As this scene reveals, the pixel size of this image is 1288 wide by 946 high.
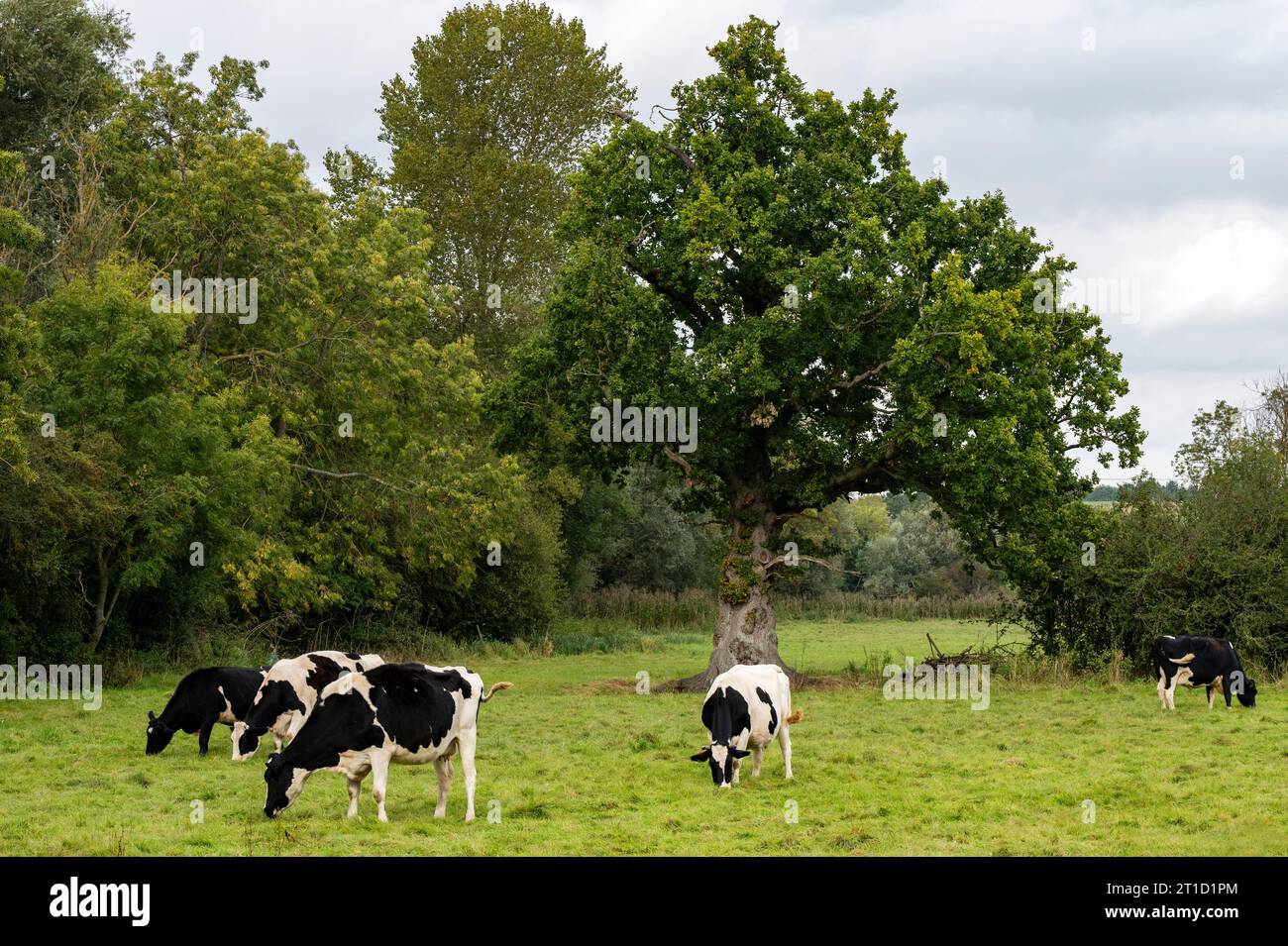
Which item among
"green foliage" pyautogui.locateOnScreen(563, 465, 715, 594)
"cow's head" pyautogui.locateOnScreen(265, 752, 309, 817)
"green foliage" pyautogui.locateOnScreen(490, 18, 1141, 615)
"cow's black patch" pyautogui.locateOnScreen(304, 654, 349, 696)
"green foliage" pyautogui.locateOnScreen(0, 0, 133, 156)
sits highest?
"green foliage" pyautogui.locateOnScreen(0, 0, 133, 156)

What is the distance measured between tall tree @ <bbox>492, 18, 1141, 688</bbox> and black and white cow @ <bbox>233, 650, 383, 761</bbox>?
39.9 feet

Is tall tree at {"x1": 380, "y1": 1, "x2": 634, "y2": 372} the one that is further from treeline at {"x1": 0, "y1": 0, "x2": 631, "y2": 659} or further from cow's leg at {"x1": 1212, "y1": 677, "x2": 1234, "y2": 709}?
cow's leg at {"x1": 1212, "y1": 677, "x2": 1234, "y2": 709}

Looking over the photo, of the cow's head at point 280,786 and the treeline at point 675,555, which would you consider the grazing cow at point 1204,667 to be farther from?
the treeline at point 675,555

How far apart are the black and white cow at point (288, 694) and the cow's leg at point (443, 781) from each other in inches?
A: 123

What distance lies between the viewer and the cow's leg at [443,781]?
48.0ft

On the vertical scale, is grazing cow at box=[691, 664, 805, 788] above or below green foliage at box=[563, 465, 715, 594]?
below

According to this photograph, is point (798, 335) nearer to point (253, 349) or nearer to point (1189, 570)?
point (1189, 570)

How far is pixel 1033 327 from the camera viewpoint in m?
28.5

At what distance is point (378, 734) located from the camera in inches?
556

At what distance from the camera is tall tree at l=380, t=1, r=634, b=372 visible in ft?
166

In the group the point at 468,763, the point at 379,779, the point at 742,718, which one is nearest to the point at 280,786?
the point at 379,779

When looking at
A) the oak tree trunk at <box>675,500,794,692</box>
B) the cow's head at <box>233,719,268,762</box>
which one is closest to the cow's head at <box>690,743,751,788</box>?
the cow's head at <box>233,719,268,762</box>
